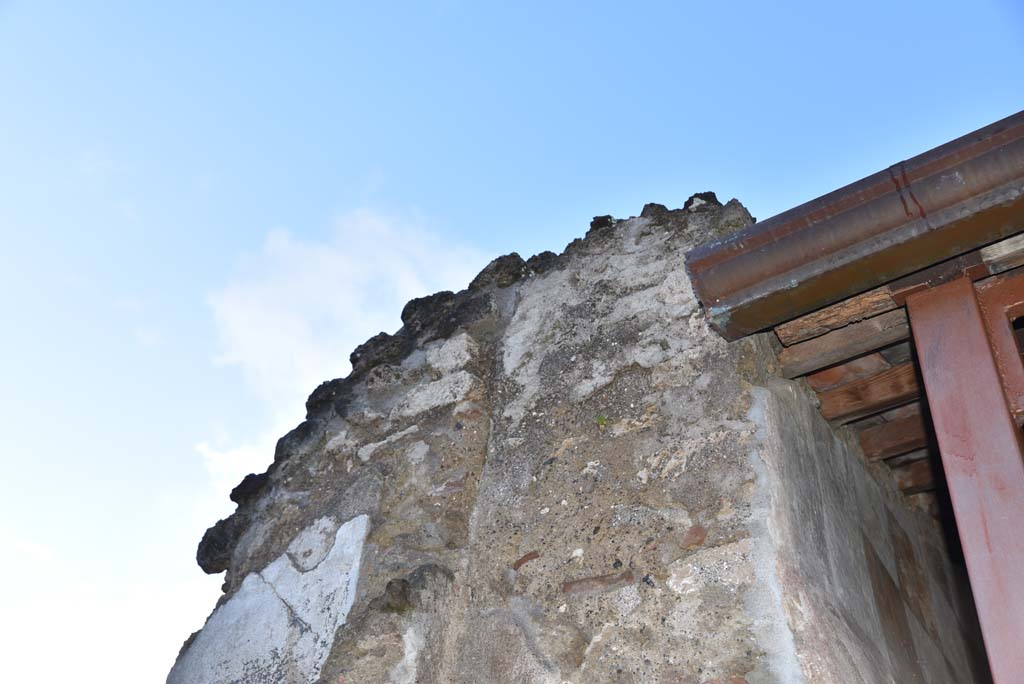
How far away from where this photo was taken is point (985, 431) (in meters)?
1.81

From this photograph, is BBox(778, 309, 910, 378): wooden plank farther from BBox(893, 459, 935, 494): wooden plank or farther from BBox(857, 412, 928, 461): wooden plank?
BBox(893, 459, 935, 494): wooden plank

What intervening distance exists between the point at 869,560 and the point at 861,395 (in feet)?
1.43

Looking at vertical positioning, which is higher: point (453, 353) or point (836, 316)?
point (453, 353)

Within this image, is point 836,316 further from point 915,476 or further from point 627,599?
point 915,476

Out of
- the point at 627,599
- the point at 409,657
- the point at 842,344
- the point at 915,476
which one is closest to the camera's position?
the point at 627,599

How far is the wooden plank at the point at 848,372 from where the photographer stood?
245 centimetres

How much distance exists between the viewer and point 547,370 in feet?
8.15

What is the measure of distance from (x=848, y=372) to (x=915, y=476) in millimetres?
955

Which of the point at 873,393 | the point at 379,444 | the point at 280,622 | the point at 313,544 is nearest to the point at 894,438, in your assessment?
the point at 873,393

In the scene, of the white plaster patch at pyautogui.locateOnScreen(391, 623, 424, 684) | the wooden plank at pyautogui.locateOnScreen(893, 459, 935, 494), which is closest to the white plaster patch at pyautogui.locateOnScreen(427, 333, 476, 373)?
the white plaster patch at pyautogui.locateOnScreen(391, 623, 424, 684)

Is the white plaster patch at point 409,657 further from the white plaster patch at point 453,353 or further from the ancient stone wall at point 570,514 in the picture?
the white plaster patch at point 453,353

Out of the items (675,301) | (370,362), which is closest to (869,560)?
(675,301)

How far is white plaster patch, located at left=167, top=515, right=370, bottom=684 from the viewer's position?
2199mm

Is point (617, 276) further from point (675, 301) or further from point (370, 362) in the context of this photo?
point (370, 362)
